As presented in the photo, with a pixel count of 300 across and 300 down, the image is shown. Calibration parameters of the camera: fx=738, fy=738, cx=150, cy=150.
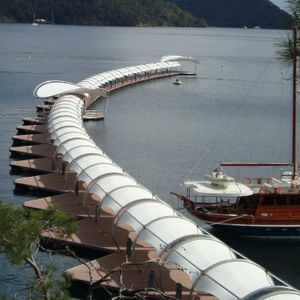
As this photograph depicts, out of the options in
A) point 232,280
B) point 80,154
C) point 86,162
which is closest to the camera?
point 232,280

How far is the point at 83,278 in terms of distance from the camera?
2197 centimetres

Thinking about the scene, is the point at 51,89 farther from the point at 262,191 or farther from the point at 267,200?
the point at 267,200

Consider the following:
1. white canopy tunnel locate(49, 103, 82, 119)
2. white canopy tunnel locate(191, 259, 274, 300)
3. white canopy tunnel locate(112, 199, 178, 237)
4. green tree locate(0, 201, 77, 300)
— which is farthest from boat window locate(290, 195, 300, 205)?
white canopy tunnel locate(49, 103, 82, 119)

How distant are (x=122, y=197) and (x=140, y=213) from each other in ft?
8.11

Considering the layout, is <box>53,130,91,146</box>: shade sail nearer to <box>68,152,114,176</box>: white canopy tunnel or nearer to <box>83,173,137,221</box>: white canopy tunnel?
<box>68,152,114,176</box>: white canopy tunnel

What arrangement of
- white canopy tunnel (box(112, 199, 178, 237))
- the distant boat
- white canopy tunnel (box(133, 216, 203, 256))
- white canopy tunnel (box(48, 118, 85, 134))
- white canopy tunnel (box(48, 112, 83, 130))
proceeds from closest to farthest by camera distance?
white canopy tunnel (box(133, 216, 203, 256)), white canopy tunnel (box(112, 199, 178, 237)), white canopy tunnel (box(48, 118, 85, 134)), white canopy tunnel (box(48, 112, 83, 130)), the distant boat

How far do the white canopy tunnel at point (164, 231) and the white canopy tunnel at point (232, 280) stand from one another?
2.82 metres

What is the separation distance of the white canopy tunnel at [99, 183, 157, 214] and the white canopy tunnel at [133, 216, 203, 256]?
10.3 ft

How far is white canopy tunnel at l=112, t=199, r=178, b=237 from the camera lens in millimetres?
24094

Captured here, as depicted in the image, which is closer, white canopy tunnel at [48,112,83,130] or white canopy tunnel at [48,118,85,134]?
white canopy tunnel at [48,118,85,134]

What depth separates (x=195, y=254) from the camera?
20.4m

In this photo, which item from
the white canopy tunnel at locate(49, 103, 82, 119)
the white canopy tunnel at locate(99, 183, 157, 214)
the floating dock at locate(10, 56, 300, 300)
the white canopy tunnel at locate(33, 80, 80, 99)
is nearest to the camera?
the floating dock at locate(10, 56, 300, 300)

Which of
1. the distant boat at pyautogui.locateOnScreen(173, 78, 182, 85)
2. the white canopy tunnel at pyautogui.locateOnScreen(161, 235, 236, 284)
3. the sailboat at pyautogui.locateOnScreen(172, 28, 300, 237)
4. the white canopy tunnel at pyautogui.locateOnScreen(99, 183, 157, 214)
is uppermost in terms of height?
the white canopy tunnel at pyautogui.locateOnScreen(161, 235, 236, 284)

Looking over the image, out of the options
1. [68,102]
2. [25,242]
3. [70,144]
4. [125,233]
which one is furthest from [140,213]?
[68,102]
